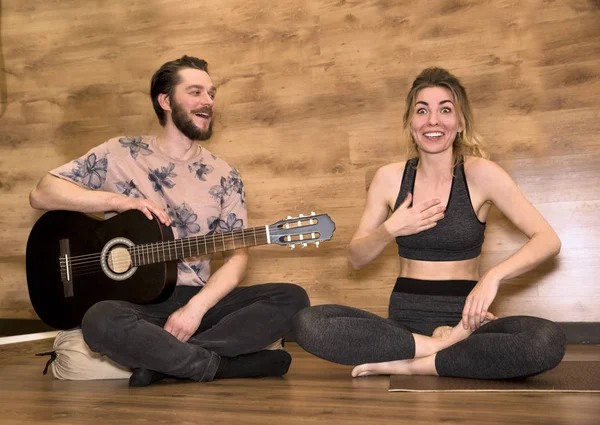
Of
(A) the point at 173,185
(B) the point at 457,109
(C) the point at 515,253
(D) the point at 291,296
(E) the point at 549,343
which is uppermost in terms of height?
(B) the point at 457,109

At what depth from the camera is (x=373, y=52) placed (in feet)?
12.5

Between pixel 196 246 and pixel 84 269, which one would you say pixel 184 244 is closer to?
pixel 196 246

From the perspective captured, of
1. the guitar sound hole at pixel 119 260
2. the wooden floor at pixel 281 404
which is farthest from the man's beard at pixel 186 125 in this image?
the wooden floor at pixel 281 404

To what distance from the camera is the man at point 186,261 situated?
2.55 m

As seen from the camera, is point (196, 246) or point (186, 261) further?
point (186, 261)

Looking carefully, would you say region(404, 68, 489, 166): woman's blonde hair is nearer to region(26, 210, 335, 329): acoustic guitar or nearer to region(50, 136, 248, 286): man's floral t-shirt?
region(26, 210, 335, 329): acoustic guitar

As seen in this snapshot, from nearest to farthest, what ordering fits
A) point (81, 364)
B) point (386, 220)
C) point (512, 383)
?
point (512, 383), point (386, 220), point (81, 364)

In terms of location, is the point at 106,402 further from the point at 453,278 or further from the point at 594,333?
the point at 594,333

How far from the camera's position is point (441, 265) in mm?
2621

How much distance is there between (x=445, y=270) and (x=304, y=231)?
504 millimetres

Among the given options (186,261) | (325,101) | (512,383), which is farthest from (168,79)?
(512,383)

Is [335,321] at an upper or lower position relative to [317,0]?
lower

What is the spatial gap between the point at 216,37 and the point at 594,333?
2.40 m

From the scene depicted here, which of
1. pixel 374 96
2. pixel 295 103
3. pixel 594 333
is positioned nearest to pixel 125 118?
pixel 295 103
